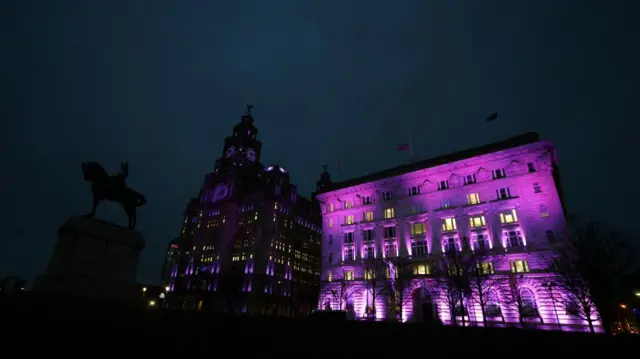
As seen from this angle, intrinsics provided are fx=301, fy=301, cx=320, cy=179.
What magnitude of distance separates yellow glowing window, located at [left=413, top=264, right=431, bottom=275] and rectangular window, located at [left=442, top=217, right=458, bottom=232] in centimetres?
692

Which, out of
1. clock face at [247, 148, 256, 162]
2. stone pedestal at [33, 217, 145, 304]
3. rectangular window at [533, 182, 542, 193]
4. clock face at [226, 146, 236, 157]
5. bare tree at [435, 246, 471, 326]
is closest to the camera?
stone pedestal at [33, 217, 145, 304]

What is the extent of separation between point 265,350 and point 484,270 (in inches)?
1723

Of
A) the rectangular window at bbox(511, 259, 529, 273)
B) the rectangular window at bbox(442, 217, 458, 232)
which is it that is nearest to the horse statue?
the rectangular window at bbox(442, 217, 458, 232)

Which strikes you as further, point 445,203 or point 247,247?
point 247,247

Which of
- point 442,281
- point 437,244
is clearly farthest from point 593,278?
point 437,244

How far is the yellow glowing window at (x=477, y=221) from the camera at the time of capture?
48.3m

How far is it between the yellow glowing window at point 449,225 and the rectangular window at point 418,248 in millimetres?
4218

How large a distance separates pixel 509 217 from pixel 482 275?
10.9 metres

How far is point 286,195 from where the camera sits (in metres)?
114

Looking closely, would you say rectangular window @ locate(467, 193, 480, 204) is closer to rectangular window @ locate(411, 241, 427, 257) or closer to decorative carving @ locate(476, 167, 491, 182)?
decorative carving @ locate(476, 167, 491, 182)

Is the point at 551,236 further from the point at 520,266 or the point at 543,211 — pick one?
the point at 520,266

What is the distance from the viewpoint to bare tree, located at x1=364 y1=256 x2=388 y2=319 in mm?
50875

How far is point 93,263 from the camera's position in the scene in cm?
1981

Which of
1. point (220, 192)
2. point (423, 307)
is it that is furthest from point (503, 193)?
point (220, 192)
